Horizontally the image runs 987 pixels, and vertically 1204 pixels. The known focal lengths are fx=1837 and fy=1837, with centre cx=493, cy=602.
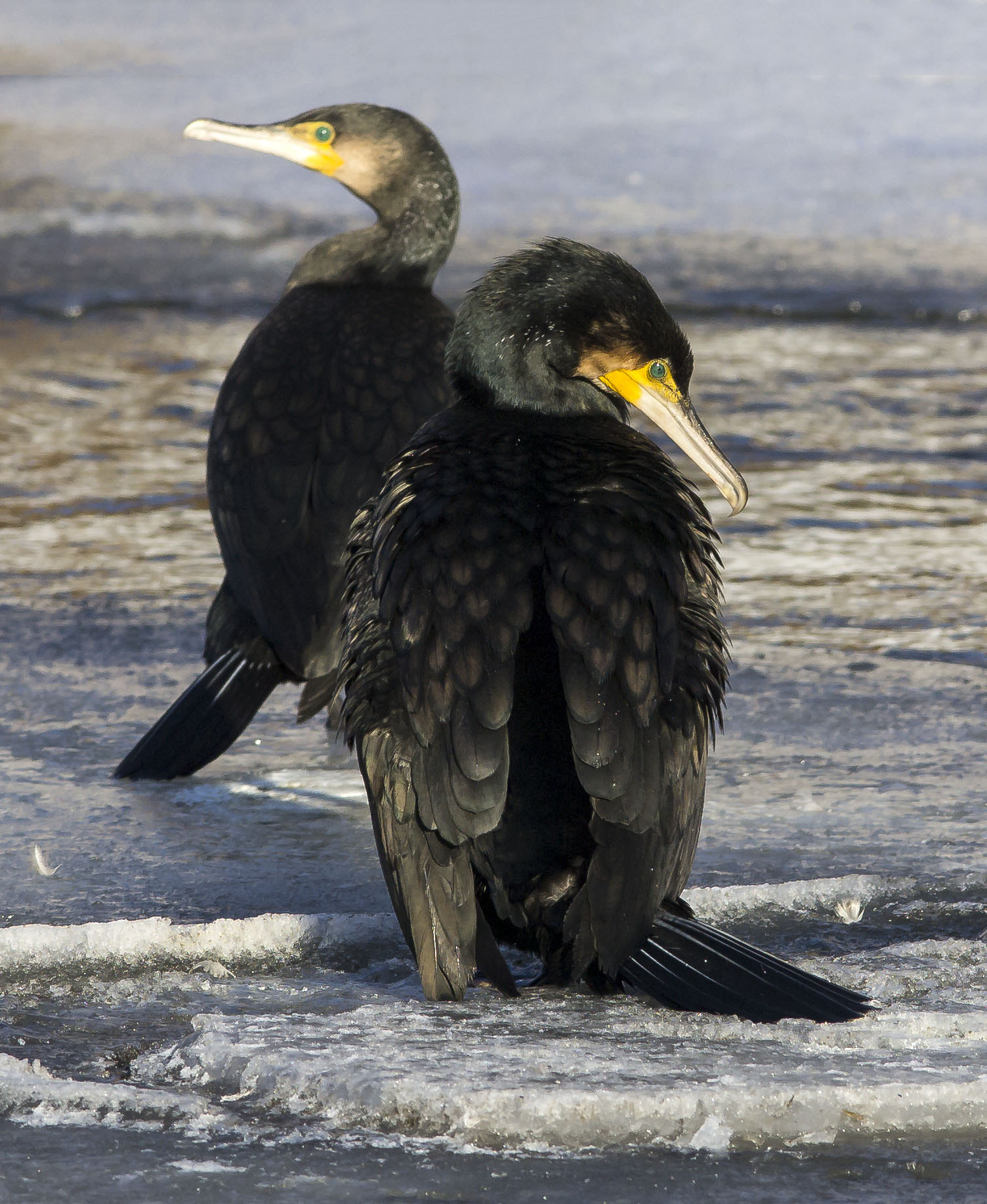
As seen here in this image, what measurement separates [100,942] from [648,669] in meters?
0.99

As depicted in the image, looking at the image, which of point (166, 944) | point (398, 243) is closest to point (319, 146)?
point (398, 243)

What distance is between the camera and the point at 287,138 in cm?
530

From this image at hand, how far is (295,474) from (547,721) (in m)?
1.52

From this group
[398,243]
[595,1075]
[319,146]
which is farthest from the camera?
[319,146]

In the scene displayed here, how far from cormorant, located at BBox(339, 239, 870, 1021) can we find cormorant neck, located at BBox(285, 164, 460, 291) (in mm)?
1922

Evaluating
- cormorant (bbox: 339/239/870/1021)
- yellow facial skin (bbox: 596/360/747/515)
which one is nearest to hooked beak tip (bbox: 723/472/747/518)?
yellow facial skin (bbox: 596/360/747/515)

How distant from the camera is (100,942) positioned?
295 cm

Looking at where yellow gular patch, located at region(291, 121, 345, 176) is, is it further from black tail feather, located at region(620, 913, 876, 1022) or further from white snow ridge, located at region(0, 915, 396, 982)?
black tail feather, located at region(620, 913, 876, 1022)

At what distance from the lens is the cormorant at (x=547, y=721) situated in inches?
105

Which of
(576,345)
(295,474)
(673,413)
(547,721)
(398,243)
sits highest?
(398,243)

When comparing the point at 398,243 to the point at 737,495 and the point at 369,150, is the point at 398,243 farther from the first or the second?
the point at 737,495

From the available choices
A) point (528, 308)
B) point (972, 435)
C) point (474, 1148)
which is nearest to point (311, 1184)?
point (474, 1148)

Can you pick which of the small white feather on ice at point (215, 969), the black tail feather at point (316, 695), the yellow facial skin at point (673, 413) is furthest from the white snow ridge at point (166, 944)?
the yellow facial skin at point (673, 413)

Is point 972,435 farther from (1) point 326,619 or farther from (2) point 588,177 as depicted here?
(2) point 588,177
